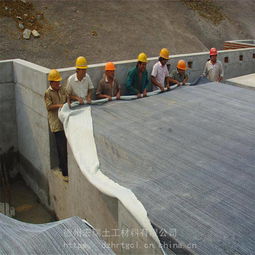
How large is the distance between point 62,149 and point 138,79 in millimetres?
1989

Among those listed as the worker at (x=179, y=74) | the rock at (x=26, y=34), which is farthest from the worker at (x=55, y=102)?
the rock at (x=26, y=34)

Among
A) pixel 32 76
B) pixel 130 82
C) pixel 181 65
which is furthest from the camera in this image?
pixel 181 65

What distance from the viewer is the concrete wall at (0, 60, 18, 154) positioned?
25.4 ft

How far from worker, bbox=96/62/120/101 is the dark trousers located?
1.01m

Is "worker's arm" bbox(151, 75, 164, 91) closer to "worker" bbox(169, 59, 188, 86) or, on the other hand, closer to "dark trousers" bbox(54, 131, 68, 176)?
"worker" bbox(169, 59, 188, 86)

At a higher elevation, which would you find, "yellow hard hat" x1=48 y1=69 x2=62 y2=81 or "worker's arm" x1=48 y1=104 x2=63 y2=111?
"yellow hard hat" x1=48 y1=69 x2=62 y2=81

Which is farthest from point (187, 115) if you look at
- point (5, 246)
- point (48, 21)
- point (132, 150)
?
point (48, 21)

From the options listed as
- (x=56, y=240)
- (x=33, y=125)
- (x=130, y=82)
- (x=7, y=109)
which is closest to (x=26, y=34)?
(x=7, y=109)

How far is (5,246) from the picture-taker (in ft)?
8.64

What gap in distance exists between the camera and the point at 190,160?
431 cm

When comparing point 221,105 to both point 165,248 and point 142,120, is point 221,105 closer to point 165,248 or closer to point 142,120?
point 142,120

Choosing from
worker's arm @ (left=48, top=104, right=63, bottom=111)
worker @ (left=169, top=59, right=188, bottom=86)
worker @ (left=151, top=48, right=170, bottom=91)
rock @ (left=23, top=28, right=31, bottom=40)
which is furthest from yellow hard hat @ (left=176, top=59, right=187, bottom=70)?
rock @ (left=23, top=28, right=31, bottom=40)

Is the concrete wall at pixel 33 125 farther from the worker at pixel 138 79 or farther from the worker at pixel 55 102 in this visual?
the worker at pixel 138 79

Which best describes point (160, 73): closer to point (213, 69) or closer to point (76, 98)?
point (213, 69)
